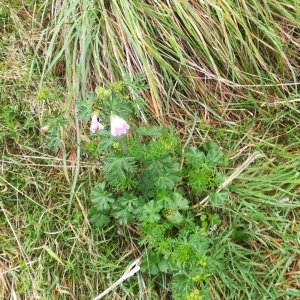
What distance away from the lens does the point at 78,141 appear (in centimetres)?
216

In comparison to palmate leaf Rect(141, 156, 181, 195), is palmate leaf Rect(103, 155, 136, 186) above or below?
above

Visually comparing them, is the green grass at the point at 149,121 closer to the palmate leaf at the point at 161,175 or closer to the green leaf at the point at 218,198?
the green leaf at the point at 218,198

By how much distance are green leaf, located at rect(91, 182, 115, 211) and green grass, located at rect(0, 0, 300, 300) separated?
0.11 metres

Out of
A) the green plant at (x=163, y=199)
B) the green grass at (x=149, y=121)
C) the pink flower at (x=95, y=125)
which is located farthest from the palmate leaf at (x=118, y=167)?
the green grass at (x=149, y=121)

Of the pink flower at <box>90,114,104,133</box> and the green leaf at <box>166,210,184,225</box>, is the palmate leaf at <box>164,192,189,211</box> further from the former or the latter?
the pink flower at <box>90,114,104,133</box>

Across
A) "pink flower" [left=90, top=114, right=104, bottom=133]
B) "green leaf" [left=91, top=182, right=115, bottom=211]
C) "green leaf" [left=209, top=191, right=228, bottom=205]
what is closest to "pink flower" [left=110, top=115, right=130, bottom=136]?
"pink flower" [left=90, top=114, right=104, bottom=133]

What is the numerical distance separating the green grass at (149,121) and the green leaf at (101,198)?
108 mm

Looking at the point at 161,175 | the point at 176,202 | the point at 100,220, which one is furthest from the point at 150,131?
the point at 100,220

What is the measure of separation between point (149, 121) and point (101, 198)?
371mm

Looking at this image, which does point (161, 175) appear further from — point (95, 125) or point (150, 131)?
point (95, 125)

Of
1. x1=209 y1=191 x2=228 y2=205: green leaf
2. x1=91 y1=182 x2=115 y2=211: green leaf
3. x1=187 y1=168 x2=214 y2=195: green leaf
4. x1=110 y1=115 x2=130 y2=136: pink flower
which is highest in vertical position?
x1=110 y1=115 x2=130 y2=136: pink flower

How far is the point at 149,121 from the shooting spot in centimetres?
221

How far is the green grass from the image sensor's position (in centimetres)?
206

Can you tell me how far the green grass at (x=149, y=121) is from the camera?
6.77ft
